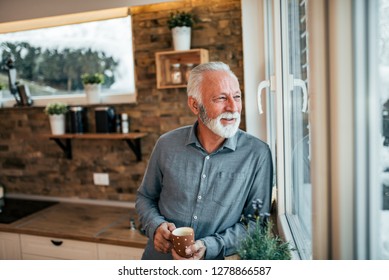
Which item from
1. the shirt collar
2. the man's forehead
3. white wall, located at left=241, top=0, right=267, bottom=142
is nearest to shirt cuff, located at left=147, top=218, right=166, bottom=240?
the shirt collar

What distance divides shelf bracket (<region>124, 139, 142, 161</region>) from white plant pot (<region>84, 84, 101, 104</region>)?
375 mm

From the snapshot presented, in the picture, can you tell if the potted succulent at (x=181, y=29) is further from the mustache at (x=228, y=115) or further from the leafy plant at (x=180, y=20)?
the mustache at (x=228, y=115)

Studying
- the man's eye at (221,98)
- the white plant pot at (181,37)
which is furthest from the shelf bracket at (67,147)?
the man's eye at (221,98)

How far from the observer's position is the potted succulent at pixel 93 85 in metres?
2.80

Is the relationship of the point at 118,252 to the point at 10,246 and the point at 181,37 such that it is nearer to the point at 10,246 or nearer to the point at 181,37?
the point at 10,246

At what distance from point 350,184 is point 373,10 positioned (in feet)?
0.98

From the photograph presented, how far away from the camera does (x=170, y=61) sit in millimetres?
2529

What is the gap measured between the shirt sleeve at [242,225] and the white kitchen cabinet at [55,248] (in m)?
1.15

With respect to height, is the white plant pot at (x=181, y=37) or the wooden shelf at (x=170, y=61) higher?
the white plant pot at (x=181, y=37)

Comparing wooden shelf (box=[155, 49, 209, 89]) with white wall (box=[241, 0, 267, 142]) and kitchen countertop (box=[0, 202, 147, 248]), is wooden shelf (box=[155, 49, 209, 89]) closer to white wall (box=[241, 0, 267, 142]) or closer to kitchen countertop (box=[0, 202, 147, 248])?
white wall (box=[241, 0, 267, 142])

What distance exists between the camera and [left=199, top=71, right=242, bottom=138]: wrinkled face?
1517 millimetres

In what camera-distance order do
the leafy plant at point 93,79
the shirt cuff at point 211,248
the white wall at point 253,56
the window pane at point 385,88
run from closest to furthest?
the window pane at point 385,88, the shirt cuff at point 211,248, the white wall at point 253,56, the leafy plant at point 93,79

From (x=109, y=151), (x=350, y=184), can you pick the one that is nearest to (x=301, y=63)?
(x=350, y=184)

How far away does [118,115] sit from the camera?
9.13 feet
